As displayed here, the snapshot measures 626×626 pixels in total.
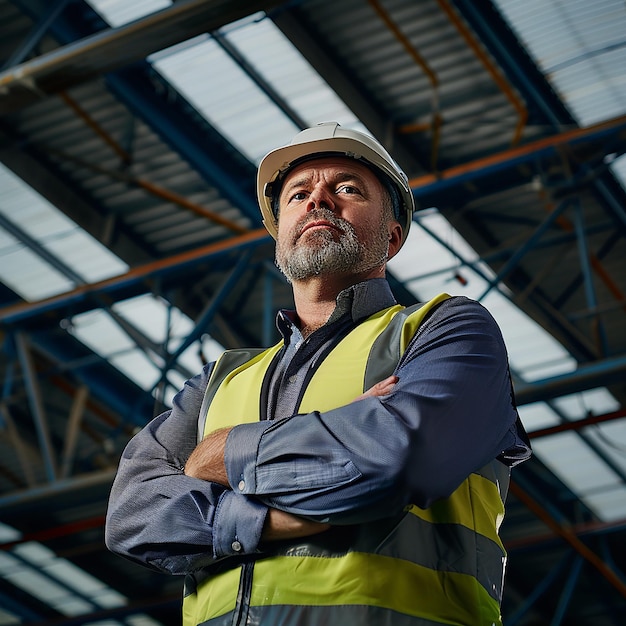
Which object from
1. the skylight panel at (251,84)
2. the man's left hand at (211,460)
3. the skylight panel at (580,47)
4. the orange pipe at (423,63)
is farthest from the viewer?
the skylight panel at (251,84)

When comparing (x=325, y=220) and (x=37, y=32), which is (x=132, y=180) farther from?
(x=325, y=220)

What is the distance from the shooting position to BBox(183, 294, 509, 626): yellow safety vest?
2.36 meters

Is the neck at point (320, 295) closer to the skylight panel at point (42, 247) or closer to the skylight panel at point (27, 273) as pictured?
the skylight panel at point (42, 247)

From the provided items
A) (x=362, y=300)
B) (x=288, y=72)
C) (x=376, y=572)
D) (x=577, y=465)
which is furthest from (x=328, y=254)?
(x=577, y=465)

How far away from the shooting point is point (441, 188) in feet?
35.9

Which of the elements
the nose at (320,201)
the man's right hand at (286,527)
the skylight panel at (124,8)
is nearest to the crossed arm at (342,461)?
the man's right hand at (286,527)

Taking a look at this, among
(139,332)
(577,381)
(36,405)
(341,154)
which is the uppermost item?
(139,332)

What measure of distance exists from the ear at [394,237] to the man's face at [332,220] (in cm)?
4

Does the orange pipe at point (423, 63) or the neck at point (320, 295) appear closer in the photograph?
the neck at point (320, 295)

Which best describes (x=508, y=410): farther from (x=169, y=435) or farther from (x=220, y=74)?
Result: (x=220, y=74)

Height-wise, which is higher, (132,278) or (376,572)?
(132,278)

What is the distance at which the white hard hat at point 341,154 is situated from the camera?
135 inches

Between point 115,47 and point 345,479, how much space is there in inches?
237

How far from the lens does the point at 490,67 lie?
10.5 m
